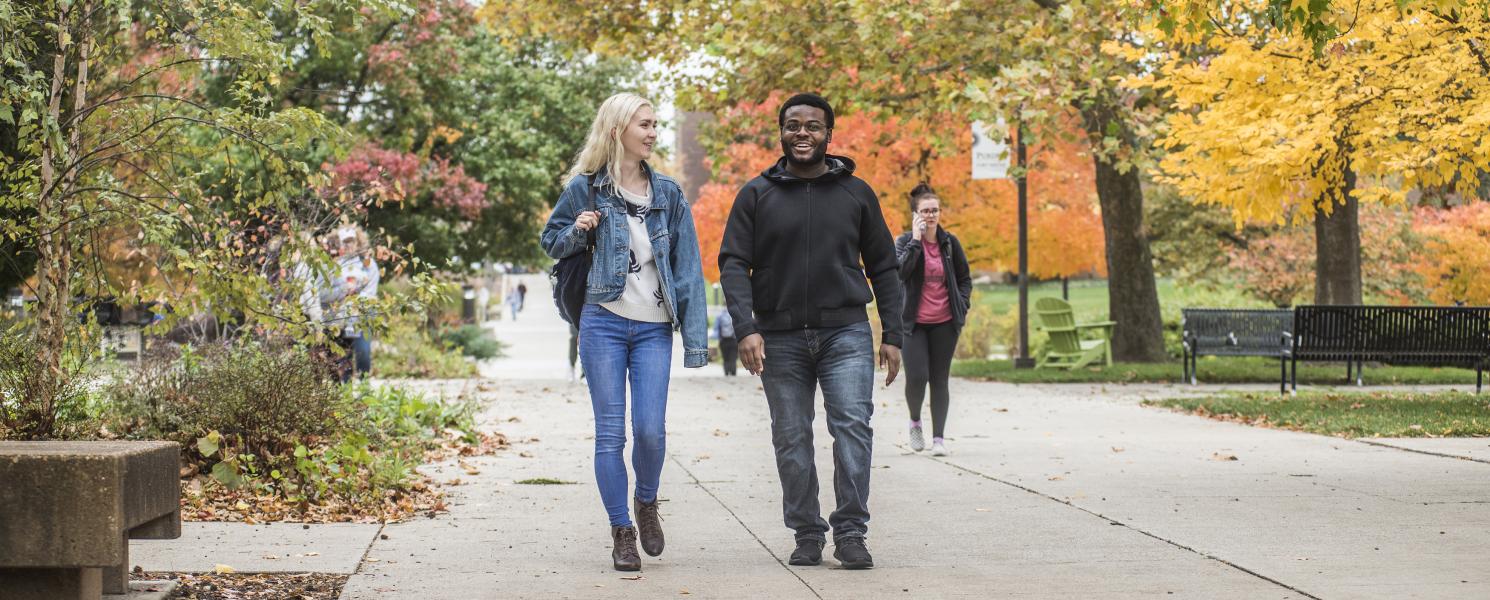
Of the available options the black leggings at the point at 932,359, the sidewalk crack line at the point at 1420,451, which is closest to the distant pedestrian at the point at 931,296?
the black leggings at the point at 932,359

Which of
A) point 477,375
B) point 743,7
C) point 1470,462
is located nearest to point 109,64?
point 1470,462

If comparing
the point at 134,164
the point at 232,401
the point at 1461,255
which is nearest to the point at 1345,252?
the point at 1461,255

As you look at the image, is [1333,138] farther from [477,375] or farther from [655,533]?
[477,375]

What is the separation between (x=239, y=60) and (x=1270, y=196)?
9.68 m

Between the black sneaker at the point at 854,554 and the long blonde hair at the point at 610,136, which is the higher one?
the long blonde hair at the point at 610,136

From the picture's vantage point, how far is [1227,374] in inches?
803

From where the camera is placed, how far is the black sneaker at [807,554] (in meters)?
6.24

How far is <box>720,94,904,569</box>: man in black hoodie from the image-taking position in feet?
20.2

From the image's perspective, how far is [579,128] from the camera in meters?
32.5

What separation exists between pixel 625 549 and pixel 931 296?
15.6 ft

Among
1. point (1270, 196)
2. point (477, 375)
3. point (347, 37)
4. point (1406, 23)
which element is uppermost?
point (347, 37)

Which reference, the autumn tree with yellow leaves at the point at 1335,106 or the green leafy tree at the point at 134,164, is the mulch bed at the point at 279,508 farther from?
the autumn tree with yellow leaves at the point at 1335,106

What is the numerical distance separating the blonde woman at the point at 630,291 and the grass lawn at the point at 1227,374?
47.8 feet

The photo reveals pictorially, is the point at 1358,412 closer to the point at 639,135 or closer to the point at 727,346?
the point at 639,135
